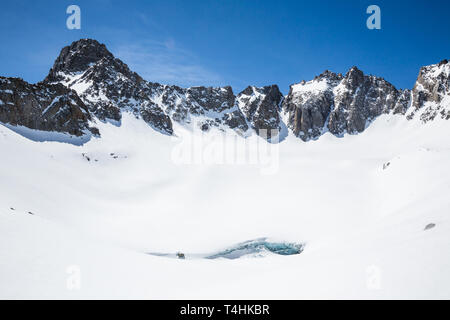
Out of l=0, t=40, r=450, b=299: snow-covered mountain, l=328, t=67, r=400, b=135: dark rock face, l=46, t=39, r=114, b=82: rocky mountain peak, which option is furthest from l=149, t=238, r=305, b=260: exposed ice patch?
l=46, t=39, r=114, b=82: rocky mountain peak

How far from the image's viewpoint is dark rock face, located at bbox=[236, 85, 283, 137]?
434 feet

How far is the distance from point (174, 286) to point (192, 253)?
2072cm

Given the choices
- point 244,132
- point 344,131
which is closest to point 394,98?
point 344,131

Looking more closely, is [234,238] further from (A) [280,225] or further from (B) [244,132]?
(B) [244,132]

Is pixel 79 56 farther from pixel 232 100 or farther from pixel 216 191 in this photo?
pixel 216 191

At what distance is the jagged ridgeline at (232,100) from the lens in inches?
3829

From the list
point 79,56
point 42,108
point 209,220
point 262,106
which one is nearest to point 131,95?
point 79,56

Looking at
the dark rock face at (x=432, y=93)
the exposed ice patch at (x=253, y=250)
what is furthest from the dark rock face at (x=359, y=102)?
the exposed ice patch at (x=253, y=250)

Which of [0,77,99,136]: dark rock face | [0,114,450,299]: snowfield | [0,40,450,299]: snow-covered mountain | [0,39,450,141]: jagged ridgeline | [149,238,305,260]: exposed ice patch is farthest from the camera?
Result: [0,39,450,141]: jagged ridgeline

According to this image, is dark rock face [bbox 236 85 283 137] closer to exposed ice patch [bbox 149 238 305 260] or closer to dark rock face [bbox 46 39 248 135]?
dark rock face [bbox 46 39 248 135]

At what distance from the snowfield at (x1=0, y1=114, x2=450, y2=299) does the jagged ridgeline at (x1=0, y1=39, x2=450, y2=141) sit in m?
12.3

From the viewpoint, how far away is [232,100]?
5620 inches

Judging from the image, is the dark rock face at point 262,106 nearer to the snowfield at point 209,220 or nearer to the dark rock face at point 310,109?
the dark rock face at point 310,109

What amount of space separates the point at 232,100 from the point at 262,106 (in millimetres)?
18135
